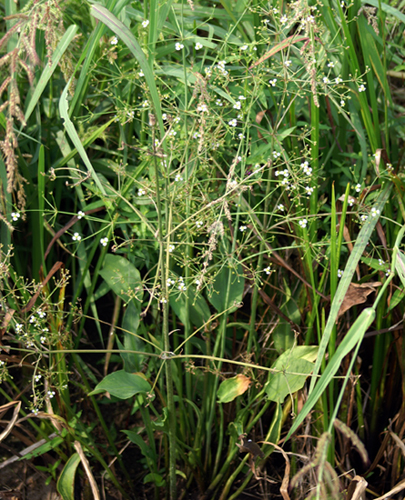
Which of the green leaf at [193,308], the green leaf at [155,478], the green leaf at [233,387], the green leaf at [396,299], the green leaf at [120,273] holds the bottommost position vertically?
the green leaf at [155,478]

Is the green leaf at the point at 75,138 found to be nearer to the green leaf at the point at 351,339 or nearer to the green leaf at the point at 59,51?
the green leaf at the point at 59,51

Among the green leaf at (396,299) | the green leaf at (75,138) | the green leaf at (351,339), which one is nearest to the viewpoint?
the green leaf at (351,339)

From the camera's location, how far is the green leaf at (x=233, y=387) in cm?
100

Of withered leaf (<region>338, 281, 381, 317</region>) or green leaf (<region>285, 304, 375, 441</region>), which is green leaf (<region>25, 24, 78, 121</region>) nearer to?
green leaf (<region>285, 304, 375, 441</region>)

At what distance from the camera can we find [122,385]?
95cm

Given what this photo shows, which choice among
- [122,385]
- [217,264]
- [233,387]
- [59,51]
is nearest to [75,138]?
[59,51]

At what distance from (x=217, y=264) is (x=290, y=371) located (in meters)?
0.26

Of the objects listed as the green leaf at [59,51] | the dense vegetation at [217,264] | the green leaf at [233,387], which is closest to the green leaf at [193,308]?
the dense vegetation at [217,264]

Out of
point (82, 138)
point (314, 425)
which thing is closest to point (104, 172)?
point (82, 138)

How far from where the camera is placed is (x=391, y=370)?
1179mm

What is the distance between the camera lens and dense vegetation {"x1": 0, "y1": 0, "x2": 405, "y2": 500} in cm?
100

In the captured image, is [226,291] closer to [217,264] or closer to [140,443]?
[217,264]

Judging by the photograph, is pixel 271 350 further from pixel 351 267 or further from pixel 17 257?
pixel 17 257

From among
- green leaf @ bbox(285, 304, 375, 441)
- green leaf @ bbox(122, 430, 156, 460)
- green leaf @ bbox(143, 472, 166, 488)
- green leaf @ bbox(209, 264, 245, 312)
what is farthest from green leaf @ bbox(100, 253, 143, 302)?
green leaf @ bbox(285, 304, 375, 441)
